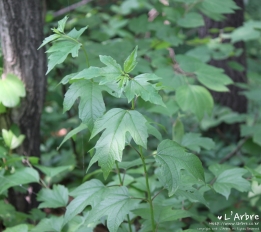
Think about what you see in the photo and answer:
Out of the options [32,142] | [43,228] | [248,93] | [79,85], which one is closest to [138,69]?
[32,142]

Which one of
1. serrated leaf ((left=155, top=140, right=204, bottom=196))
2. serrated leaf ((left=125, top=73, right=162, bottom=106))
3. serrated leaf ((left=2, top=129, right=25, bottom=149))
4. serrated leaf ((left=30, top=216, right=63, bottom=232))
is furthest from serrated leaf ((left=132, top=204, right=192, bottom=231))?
serrated leaf ((left=2, top=129, right=25, bottom=149))

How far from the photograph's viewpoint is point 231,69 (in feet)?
12.1

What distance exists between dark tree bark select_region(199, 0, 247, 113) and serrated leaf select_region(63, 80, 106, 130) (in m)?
2.63

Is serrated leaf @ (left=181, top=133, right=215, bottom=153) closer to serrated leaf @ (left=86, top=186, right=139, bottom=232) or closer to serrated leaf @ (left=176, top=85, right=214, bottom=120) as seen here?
serrated leaf @ (left=176, top=85, right=214, bottom=120)

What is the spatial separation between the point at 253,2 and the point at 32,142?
500 cm

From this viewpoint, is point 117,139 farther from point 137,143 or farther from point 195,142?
point 195,142

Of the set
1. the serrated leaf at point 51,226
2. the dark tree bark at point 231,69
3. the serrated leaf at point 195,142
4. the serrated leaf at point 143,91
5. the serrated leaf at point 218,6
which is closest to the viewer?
the serrated leaf at point 143,91

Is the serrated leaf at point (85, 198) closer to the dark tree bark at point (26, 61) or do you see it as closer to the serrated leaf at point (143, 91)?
the serrated leaf at point (143, 91)

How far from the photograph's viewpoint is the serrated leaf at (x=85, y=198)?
128 cm

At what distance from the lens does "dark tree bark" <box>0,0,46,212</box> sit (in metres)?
1.76

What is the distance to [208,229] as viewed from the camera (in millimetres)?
1562

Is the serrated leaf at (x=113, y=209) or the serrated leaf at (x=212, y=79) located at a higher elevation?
the serrated leaf at (x=212, y=79)

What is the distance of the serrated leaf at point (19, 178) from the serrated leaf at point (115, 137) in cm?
68

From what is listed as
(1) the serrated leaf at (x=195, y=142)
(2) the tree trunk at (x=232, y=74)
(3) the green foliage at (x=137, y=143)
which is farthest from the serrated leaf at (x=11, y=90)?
(2) the tree trunk at (x=232, y=74)
